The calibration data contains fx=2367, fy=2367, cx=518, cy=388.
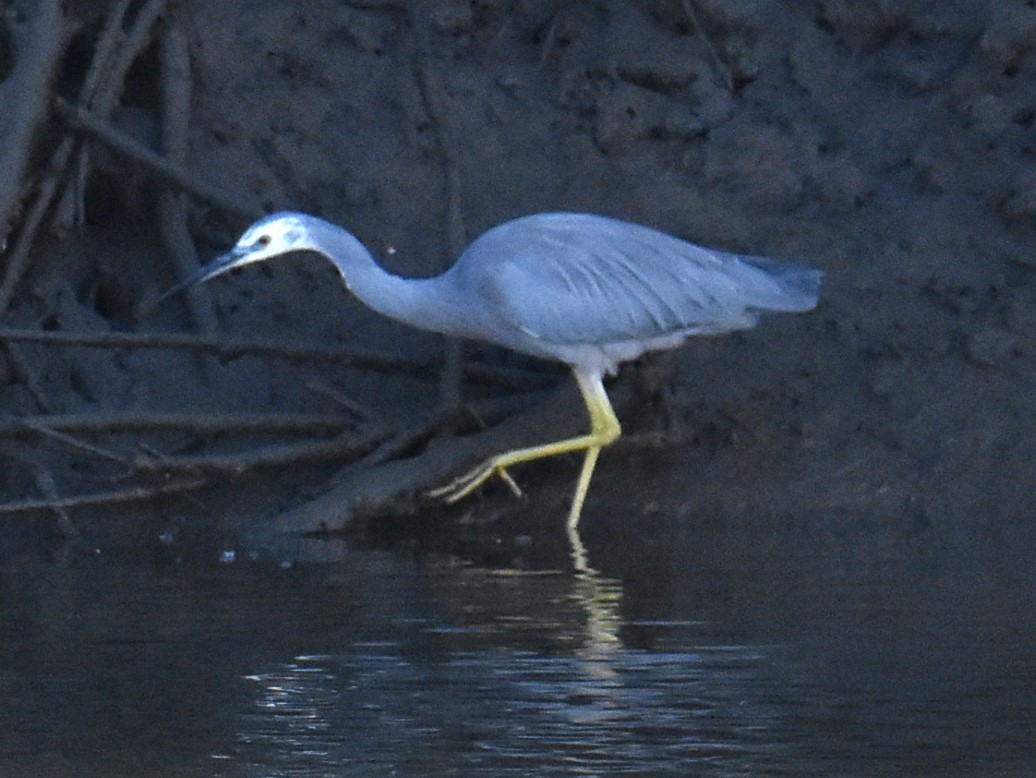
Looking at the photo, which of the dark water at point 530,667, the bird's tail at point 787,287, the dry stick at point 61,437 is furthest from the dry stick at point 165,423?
the bird's tail at point 787,287

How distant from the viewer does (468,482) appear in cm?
896

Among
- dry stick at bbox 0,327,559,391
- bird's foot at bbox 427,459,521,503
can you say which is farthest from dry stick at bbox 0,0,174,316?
bird's foot at bbox 427,459,521,503

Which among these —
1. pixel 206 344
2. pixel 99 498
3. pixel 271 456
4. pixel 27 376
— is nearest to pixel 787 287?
pixel 271 456

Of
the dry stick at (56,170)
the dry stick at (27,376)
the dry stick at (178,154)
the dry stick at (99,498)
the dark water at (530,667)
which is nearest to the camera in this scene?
the dark water at (530,667)

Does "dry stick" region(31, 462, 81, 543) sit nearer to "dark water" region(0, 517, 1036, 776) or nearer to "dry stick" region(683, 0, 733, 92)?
"dark water" region(0, 517, 1036, 776)

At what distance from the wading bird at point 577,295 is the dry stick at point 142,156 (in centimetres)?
93

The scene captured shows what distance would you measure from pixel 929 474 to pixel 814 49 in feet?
8.05

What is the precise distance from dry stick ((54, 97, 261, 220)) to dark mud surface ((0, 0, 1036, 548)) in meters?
0.13

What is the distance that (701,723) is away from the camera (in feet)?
17.1

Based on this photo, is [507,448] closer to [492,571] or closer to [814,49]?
[492,571]

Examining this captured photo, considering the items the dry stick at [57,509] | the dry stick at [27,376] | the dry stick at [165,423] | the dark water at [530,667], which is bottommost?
the dark water at [530,667]

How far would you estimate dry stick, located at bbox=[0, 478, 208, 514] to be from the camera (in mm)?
8766

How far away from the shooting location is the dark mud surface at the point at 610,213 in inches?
363

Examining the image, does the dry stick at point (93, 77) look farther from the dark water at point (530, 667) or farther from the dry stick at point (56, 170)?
the dark water at point (530, 667)
